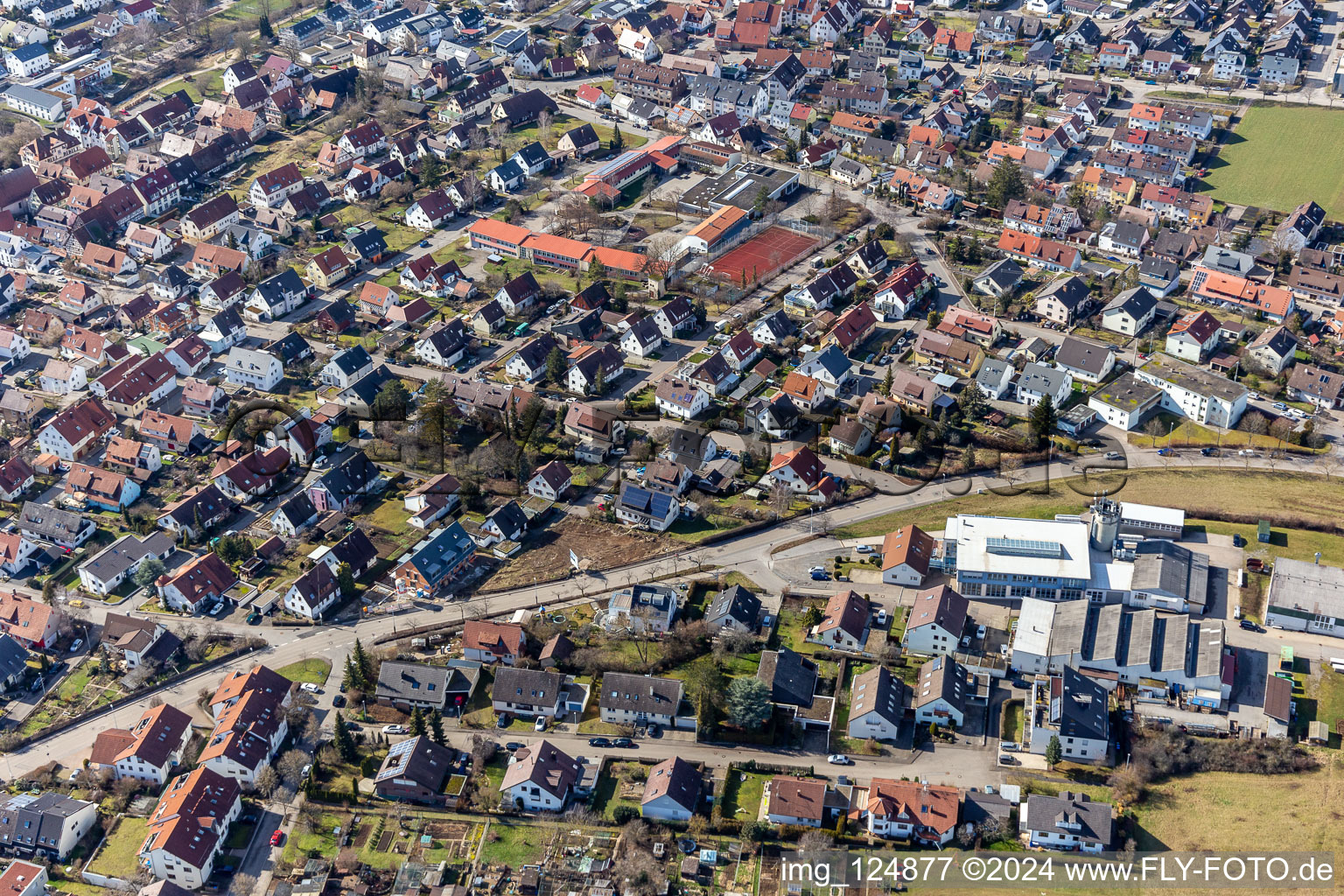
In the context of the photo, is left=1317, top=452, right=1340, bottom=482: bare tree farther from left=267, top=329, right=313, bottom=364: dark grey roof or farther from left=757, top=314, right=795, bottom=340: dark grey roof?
left=267, top=329, right=313, bottom=364: dark grey roof

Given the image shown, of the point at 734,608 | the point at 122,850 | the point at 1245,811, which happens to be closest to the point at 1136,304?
the point at 734,608

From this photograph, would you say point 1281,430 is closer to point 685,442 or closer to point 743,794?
point 685,442

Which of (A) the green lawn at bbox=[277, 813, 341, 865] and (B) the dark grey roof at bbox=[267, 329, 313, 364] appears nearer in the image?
(A) the green lawn at bbox=[277, 813, 341, 865]

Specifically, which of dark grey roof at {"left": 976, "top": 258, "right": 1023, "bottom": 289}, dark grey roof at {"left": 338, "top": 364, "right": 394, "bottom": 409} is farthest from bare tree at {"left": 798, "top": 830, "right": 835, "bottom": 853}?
dark grey roof at {"left": 976, "top": 258, "right": 1023, "bottom": 289}

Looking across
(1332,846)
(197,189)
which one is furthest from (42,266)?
(1332,846)

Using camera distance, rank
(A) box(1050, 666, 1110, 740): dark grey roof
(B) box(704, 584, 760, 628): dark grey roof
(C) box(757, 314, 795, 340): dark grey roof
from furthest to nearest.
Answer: (C) box(757, 314, 795, 340): dark grey roof
(B) box(704, 584, 760, 628): dark grey roof
(A) box(1050, 666, 1110, 740): dark grey roof
